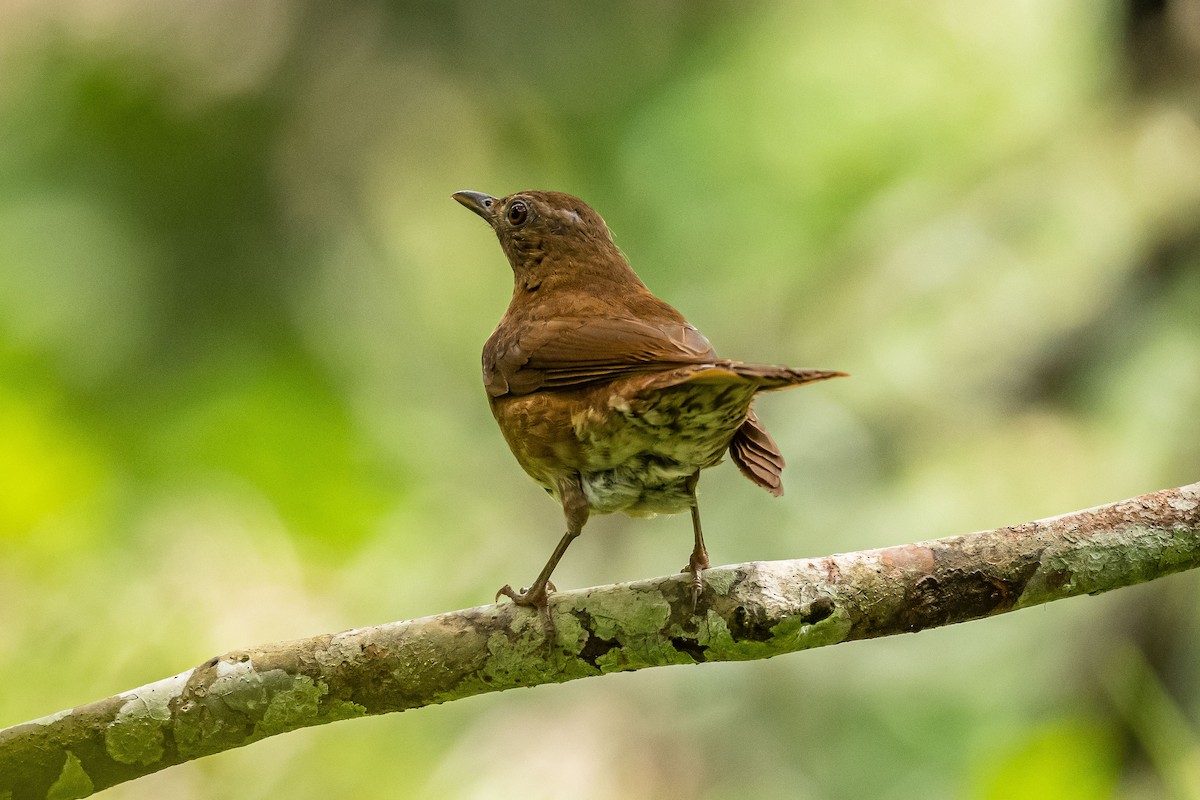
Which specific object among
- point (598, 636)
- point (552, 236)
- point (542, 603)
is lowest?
point (598, 636)

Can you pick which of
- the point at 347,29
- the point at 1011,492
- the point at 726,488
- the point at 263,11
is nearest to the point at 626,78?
the point at 347,29

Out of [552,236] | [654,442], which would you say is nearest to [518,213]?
[552,236]

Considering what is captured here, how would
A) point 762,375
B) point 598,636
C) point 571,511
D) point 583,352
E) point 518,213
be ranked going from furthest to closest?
point 518,213 < point 571,511 < point 583,352 < point 598,636 < point 762,375

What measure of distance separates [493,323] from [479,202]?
2.96 meters

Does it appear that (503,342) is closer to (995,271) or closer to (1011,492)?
(1011,492)

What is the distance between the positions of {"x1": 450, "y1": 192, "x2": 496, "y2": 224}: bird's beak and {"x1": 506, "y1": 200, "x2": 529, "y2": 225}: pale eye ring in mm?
158

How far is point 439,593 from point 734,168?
14.3 feet

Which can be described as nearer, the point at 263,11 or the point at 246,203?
the point at 246,203

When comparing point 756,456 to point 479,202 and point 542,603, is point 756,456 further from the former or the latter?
point 479,202

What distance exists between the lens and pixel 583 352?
11.8 ft

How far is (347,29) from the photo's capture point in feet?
24.1

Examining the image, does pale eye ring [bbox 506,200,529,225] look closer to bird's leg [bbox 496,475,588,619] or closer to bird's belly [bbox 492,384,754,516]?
bird's belly [bbox 492,384,754,516]

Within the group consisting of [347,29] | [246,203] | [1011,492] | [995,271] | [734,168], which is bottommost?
[1011,492]

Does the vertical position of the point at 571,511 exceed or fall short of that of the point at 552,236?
it falls short
